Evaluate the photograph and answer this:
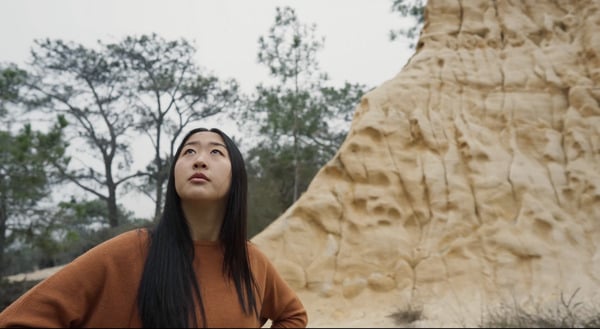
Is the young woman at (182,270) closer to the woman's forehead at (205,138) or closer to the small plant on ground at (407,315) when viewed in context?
the woman's forehead at (205,138)

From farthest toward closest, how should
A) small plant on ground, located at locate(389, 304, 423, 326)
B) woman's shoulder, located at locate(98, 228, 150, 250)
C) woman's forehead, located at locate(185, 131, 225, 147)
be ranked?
1. small plant on ground, located at locate(389, 304, 423, 326)
2. woman's forehead, located at locate(185, 131, 225, 147)
3. woman's shoulder, located at locate(98, 228, 150, 250)

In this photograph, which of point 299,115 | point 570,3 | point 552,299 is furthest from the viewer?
point 299,115

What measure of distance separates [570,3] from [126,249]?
8.39 metres

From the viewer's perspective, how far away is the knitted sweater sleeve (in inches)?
52.4

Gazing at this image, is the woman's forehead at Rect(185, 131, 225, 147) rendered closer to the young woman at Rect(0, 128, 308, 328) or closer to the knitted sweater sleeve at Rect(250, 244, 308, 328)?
the young woman at Rect(0, 128, 308, 328)

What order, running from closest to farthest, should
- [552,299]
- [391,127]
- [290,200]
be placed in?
1. [552,299]
2. [391,127]
3. [290,200]

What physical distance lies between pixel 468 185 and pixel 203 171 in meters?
5.79

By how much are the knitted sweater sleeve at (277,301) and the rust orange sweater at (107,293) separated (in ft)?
0.50

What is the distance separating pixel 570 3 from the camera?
763cm

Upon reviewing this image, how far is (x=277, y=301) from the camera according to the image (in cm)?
136

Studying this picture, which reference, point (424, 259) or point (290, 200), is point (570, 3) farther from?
point (290, 200)

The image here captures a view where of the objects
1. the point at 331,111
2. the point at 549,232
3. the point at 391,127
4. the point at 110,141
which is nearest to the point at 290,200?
the point at 331,111

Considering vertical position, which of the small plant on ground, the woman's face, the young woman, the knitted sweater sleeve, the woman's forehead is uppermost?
the woman's forehead

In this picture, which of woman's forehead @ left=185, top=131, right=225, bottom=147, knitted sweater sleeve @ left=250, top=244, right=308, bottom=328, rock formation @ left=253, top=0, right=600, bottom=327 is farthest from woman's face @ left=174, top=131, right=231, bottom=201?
rock formation @ left=253, top=0, right=600, bottom=327
